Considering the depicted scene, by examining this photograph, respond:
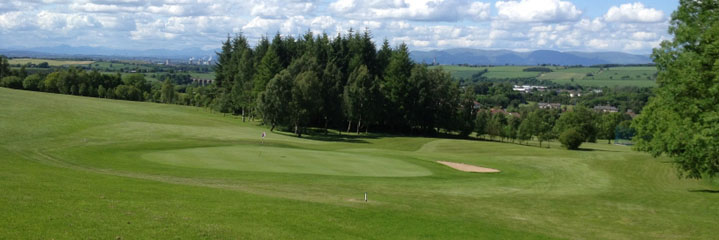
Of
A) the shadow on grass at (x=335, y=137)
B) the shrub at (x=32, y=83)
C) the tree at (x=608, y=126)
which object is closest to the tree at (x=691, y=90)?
the shadow on grass at (x=335, y=137)

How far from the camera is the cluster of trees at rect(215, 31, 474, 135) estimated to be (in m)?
77.4

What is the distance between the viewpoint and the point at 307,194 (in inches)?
1025

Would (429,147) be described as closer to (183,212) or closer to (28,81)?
(183,212)

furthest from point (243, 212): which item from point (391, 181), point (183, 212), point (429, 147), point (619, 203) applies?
point (429, 147)

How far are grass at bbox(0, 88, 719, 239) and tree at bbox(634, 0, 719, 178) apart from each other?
300 centimetres

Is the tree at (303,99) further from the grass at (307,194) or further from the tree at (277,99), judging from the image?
the grass at (307,194)

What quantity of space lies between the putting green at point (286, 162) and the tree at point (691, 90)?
52.2 feet

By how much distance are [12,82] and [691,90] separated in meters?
139

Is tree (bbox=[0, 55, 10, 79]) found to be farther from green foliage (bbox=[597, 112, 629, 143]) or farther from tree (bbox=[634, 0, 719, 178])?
green foliage (bbox=[597, 112, 629, 143])

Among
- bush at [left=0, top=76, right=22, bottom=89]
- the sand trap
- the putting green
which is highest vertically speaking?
bush at [left=0, top=76, right=22, bottom=89]

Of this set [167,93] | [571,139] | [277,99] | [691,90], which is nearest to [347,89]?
[277,99]

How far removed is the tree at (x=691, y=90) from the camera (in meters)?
28.1

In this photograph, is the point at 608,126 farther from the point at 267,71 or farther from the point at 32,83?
the point at 32,83

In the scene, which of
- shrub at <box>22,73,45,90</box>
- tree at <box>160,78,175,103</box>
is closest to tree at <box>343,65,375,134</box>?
tree at <box>160,78,175,103</box>
